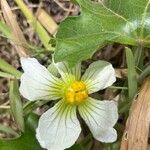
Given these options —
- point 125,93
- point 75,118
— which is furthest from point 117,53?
point 75,118

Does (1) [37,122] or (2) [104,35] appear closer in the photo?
(2) [104,35]

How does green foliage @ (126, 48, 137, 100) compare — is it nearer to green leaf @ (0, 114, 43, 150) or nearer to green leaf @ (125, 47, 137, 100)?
green leaf @ (125, 47, 137, 100)

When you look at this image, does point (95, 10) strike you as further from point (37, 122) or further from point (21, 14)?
point (21, 14)

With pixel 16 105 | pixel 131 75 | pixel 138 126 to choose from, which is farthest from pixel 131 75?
pixel 16 105

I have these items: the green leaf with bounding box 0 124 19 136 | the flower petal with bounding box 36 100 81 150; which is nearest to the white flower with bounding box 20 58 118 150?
the flower petal with bounding box 36 100 81 150

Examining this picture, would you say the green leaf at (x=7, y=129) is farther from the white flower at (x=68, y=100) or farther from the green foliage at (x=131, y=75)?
the green foliage at (x=131, y=75)
